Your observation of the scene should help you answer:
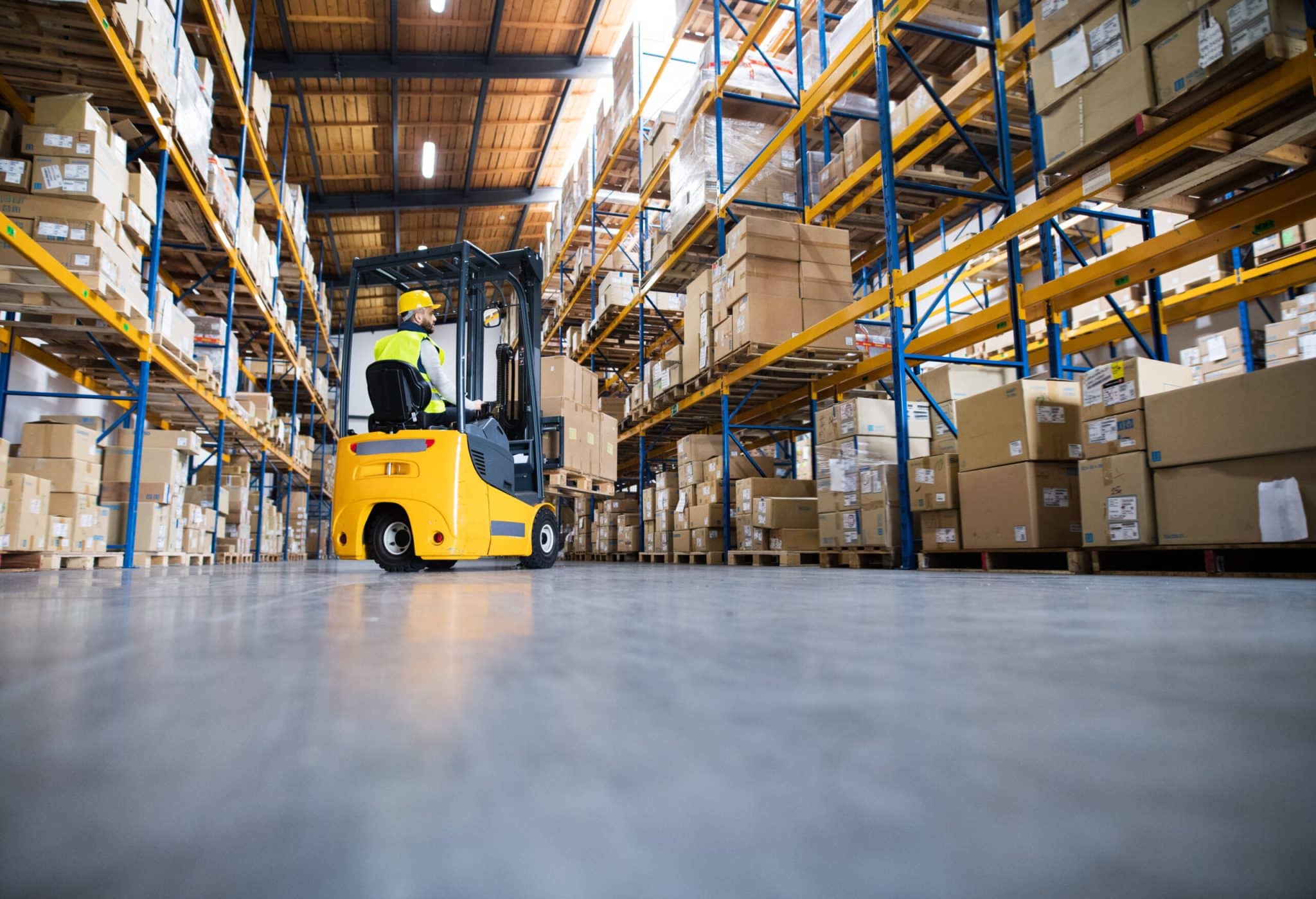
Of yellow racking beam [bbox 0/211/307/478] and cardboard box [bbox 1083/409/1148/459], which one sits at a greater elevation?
yellow racking beam [bbox 0/211/307/478]

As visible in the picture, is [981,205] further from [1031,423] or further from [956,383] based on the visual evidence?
[1031,423]

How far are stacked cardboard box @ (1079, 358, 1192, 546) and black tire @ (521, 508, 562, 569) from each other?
3758 mm

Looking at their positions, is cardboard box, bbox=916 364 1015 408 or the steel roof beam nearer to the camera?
cardboard box, bbox=916 364 1015 408

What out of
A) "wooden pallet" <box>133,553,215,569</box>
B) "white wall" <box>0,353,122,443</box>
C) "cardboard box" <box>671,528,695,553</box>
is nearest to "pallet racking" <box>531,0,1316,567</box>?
"cardboard box" <box>671,528,695,553</box>

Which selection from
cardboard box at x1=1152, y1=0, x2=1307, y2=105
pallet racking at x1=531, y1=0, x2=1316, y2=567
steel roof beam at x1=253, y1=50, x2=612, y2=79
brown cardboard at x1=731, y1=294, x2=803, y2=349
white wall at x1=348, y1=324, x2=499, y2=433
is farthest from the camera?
white wall at x1=348, y1=324, x2=499, y2=433

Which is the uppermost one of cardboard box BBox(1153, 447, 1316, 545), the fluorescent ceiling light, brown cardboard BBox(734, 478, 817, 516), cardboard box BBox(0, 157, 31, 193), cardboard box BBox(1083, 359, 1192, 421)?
the fluorescent ceiling light

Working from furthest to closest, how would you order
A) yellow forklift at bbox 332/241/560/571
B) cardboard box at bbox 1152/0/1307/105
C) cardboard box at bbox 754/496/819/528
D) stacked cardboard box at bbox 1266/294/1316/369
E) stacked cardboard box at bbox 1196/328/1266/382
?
stacked cardboard box at bbox 1196/328/1266/382
stacked cardboard box at bbox 1266/294/1316/369
cardboard box at bbox 754/496/819/528
yellow forklift at bbox 332/241/560/571
cardboard box at bbox 1152/0/1307/105

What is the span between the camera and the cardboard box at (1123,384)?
12.9ft

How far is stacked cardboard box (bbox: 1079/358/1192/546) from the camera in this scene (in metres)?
3.82

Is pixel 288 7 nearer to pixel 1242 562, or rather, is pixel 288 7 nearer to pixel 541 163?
pixel 541 163

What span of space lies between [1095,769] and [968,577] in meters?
3.46

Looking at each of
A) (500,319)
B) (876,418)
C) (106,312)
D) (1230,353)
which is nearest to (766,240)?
(876,418)

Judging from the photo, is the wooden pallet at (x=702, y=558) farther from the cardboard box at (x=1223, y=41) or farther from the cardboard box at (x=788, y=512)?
the cardboard box at (x=1223, y=41)

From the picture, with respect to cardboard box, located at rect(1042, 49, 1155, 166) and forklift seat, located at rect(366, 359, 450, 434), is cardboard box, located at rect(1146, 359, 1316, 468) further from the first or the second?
forklift seat, located at rect(366, 359, 450, 434)
